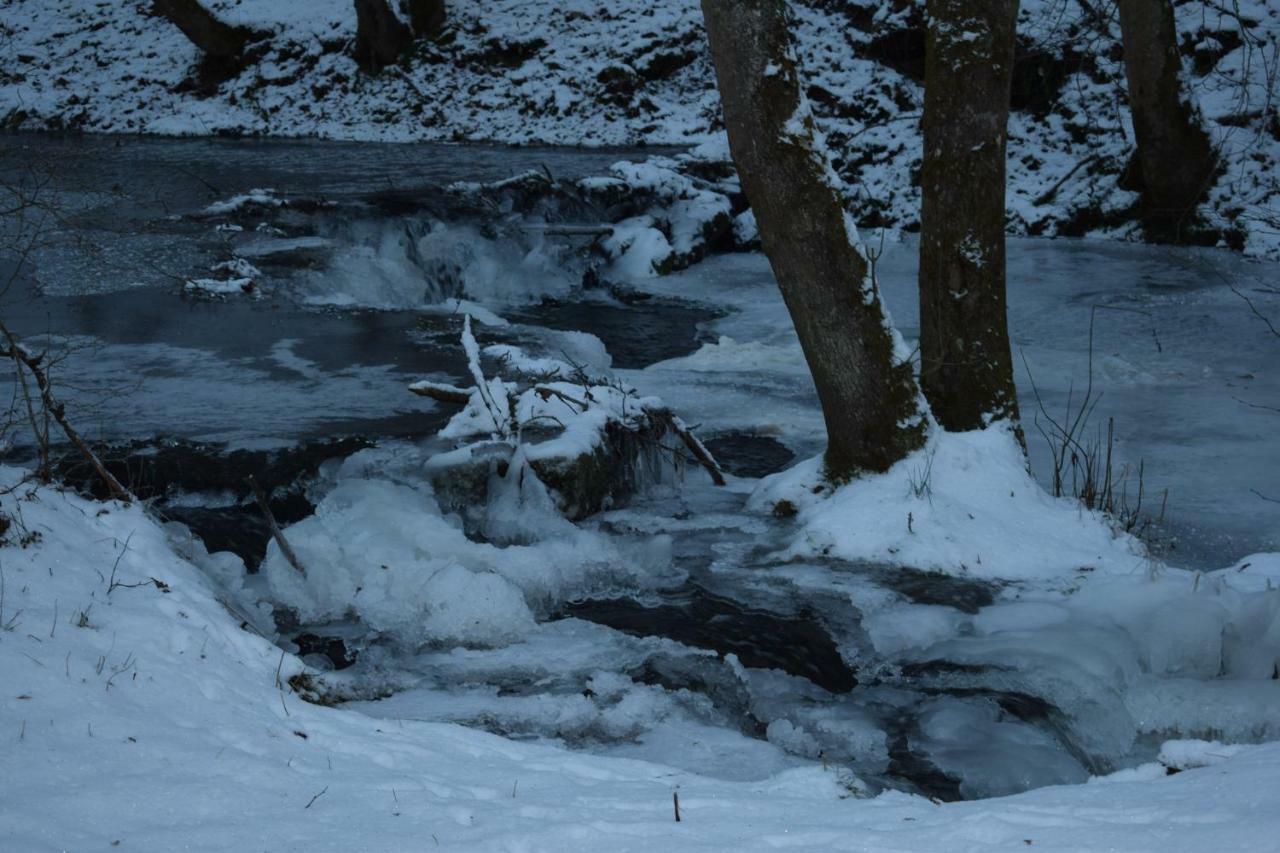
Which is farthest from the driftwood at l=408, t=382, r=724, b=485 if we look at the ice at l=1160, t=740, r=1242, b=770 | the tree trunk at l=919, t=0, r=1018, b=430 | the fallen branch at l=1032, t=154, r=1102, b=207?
the fallen branch at l=1032, t=154, r=1102, b=207

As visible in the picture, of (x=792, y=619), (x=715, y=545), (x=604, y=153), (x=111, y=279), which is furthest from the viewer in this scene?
(x=604, y=153)

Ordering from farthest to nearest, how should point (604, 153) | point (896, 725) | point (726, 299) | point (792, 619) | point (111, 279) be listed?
point (604, 153)
point (726, 299)
point (111, 279)
point (792, 619)
point (896, 725)

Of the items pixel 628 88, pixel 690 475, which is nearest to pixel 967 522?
pixel 690 475

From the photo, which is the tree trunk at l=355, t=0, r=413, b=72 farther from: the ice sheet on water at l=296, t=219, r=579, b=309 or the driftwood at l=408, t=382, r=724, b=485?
the driftwood at l=408, t=382, r=724, b=485

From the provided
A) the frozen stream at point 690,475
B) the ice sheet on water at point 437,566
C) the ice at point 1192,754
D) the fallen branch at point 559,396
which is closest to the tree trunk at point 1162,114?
the frozen stream at point 690,475

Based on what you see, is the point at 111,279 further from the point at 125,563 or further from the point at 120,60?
the point at 120,60

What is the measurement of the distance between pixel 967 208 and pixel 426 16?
65.2 ft

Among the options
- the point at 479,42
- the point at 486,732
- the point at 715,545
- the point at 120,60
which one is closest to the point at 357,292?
the point at 715,545

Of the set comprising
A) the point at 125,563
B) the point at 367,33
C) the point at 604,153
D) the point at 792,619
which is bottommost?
the point at 792,619

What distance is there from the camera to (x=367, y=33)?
22156mm

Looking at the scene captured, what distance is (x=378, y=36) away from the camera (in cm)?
2217

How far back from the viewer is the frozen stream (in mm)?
4066

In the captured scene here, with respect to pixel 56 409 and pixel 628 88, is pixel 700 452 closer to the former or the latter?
pixel 56 409

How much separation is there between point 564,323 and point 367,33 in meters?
13.6
